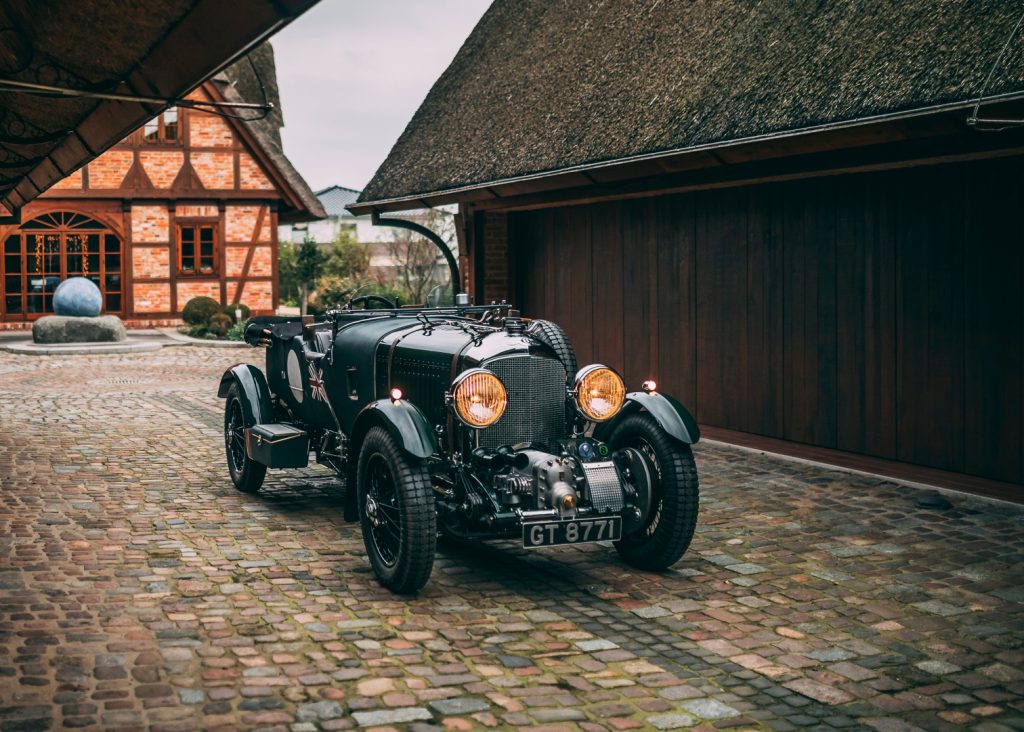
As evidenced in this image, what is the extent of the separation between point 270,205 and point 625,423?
25.9 meters

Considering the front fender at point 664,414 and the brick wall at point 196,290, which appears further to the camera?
the brick wall at point 196,290

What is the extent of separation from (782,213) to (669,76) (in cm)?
164

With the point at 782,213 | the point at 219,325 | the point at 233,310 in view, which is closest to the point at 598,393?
the point at 782,213

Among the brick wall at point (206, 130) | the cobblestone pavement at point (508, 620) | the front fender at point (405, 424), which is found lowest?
the cobblestone pavement at point (508, 620)

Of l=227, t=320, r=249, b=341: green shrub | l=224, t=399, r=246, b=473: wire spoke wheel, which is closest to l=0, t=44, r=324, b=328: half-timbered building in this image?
l=227, t=320, r=249, b=341: green shrub

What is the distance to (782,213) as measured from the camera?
9.83 m

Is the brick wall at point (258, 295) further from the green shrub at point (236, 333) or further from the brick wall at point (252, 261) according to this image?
the green shrub at point (236, 333)

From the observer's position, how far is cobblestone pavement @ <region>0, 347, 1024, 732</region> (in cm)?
428

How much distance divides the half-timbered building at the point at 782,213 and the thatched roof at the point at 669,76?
0.03 m

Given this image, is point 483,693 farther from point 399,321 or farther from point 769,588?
point 399,321

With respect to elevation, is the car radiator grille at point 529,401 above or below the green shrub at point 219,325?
below

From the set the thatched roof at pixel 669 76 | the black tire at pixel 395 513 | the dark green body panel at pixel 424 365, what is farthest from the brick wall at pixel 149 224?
the black tire at pixel 395 513

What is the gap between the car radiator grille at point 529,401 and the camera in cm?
Answer: 620

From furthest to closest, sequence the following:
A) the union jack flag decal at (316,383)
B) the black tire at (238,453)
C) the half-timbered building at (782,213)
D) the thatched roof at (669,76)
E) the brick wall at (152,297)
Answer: the brick wall at (152,297) < the black tire at (238,453) < the half-timbered building at (782,213) < the union jack flag decal at (316,383) < the thatched roof at (669,76)
